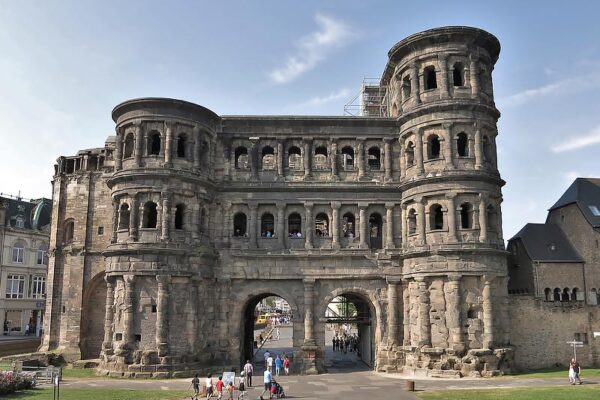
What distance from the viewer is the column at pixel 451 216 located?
109ft

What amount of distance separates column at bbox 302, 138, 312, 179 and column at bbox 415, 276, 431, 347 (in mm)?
10626

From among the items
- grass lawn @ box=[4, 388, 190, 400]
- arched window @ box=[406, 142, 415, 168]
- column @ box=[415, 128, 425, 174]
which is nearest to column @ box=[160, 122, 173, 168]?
grass lawn @ box=[4, 388, 190, 400]

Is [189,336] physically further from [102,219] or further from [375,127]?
[375,127]

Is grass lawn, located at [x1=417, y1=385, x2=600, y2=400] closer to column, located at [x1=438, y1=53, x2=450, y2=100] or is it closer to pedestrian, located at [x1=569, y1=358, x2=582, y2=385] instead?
pedestrian, located at [x1=569, y1=358, x2=582, y2=385]

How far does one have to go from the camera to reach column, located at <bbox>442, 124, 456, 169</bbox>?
112ft

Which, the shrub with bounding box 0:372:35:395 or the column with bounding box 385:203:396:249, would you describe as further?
the column with bounding box 385:203:396:249

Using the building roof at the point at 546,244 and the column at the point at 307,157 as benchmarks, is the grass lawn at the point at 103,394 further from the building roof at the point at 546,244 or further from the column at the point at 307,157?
the building roof at the point at 546,244

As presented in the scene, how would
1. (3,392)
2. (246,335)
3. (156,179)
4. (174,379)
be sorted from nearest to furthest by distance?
1. (3,392)
2. (174,379)
3. (156,179)
4. (246,335)

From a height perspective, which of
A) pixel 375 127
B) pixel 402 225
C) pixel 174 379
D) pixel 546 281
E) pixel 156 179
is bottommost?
pixel 174 379

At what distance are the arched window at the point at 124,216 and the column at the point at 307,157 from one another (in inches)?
491

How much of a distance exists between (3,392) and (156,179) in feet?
48.9

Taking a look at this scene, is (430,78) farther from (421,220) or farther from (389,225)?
(389,225)

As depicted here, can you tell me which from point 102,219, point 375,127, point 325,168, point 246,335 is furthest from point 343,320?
point 102,219

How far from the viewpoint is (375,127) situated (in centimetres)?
3756
